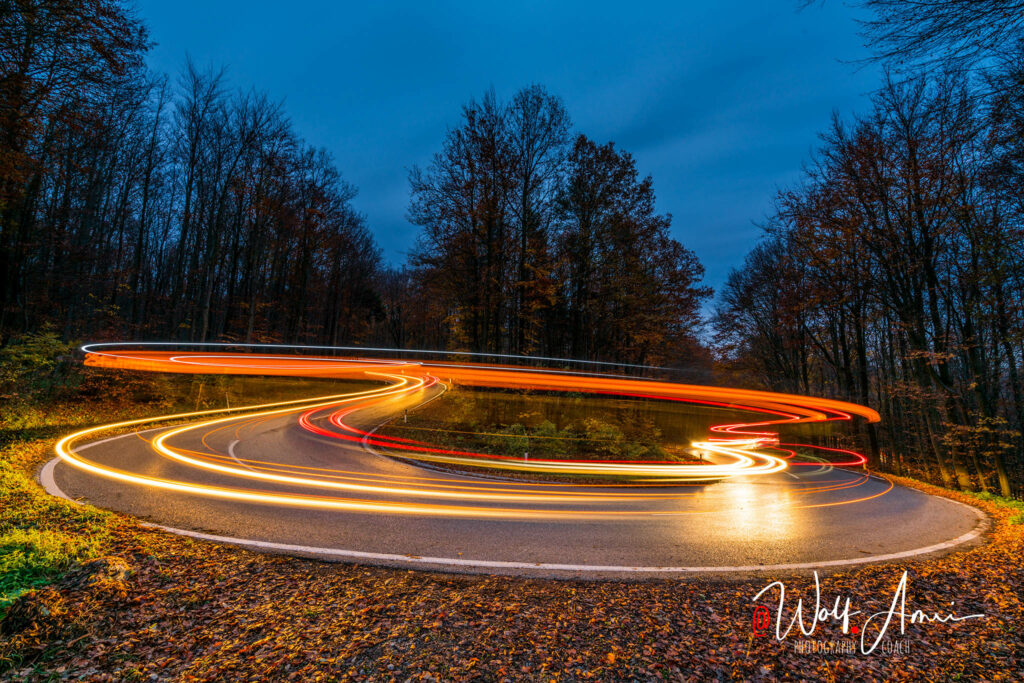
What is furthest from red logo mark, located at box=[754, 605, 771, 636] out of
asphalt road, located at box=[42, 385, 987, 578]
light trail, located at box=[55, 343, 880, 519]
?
light trail, located at box=[55, 343, 880, 519]

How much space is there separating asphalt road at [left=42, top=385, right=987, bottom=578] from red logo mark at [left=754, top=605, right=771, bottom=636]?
1345mm

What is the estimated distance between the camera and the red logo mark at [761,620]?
4.40 metres

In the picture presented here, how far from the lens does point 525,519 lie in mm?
8430

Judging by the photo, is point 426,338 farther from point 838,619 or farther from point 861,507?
point 838,619

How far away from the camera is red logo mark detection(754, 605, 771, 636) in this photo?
440cm

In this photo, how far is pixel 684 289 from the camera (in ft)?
90.8

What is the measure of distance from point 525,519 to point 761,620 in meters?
4.57

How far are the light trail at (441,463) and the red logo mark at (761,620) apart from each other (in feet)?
14.0

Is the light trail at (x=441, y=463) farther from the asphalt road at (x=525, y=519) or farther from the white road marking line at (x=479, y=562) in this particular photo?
the white road marking line at (x=479, y=562)
